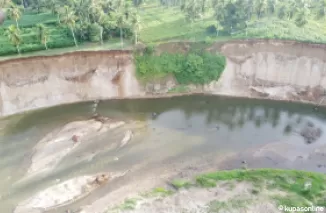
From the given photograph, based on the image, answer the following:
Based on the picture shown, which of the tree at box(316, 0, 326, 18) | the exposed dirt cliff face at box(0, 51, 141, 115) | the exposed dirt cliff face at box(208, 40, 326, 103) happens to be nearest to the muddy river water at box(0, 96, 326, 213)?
the exposed dirt cliff face at box(0, 51, 141, 115)

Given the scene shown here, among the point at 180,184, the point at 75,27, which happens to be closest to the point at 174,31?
the point at 75,27

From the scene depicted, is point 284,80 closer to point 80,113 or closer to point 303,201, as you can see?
point 303,201

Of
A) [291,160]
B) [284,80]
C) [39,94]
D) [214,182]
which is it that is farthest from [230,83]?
[39,94]

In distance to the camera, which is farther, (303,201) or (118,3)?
(118,3)

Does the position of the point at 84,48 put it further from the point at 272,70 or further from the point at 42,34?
the point at 272,70

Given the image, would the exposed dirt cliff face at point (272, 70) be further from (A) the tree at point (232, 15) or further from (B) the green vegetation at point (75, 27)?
(B) the green vegetation at point (75, 27)

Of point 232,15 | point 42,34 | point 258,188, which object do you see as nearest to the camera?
point 258,188
